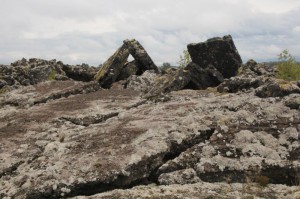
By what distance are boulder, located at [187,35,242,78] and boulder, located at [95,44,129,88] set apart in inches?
324

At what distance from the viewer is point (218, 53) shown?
155 ft

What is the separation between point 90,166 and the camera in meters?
14.6

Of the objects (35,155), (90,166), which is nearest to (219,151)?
(90,166)

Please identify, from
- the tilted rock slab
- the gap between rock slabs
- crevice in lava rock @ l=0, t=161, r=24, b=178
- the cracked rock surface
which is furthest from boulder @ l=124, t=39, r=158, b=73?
crevice in lava rock @ l=0, t=161, r=24, b=178

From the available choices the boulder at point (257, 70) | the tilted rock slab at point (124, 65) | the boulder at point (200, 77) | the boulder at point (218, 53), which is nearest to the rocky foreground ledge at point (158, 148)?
the boulder at point (200, 77)

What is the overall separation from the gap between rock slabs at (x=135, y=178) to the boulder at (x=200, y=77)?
1823cm

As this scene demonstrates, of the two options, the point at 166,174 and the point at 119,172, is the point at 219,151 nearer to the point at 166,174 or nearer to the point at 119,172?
the point at 166,174

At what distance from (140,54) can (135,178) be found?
3540 centimetres

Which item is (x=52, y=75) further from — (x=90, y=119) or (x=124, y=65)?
(x=90, y=119)

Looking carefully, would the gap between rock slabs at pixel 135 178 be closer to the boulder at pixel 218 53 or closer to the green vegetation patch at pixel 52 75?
the boulder at pixel 218 53

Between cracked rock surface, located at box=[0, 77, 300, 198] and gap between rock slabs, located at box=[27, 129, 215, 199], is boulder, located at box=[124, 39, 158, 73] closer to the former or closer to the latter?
cracked rock surface, located at box=[0, 77, 300, 198]

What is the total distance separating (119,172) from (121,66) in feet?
107

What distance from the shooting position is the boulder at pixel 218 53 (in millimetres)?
46969

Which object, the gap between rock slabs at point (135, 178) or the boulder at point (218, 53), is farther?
the boulder at point (218, 53)
